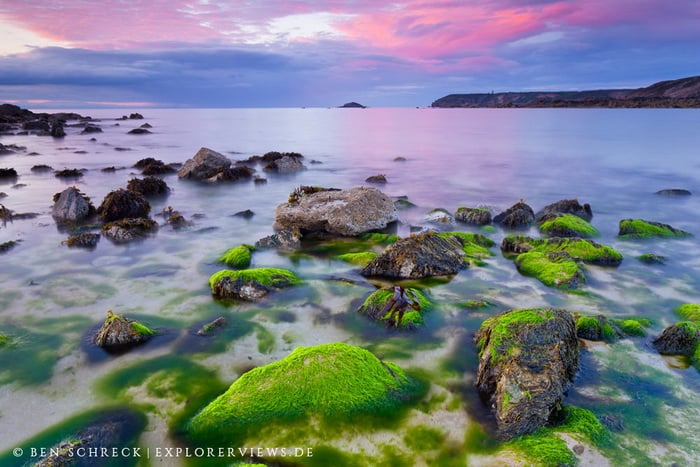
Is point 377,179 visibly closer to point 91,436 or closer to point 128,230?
point 128,230

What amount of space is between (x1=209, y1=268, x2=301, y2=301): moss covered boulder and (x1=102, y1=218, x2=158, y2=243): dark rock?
4.84 meters

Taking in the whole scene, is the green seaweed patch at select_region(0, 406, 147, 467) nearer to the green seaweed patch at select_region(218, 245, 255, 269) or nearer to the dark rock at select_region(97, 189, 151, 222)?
the green seaweed patch at select_region(218, 245, 255, 269)

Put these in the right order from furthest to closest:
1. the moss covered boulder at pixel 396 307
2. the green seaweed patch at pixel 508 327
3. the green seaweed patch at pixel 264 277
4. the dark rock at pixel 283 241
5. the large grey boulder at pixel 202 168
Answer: the large grey boulder at pixel 202 168 → the dark rock at pixel 283 241 → the green seaweed patch at pixel 264 277 → the moss covered boulder at pixel 396 307 → the green seaweed patch at pixel 508 327

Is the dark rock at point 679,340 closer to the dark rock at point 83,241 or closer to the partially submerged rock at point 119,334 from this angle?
the partially submerged rock at point 119,334

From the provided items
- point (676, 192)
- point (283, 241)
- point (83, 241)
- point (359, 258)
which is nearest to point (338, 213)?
point (283, 241)

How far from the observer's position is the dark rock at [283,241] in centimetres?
1146

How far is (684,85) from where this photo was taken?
12875 centimetres

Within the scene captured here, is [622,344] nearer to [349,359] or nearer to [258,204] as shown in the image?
[349,359]

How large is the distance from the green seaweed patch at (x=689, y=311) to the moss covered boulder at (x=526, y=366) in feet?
10.6

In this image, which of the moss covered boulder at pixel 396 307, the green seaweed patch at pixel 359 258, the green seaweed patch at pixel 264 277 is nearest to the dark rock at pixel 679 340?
the moss covered boulder at pixel 396 307

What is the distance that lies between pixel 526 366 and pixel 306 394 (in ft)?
9.21

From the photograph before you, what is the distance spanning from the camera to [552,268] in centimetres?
922

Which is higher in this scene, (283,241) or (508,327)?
(508,327)

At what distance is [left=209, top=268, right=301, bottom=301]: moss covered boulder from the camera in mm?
8367
